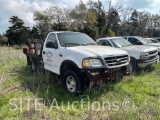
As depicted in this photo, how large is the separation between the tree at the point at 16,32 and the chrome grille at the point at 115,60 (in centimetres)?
3259

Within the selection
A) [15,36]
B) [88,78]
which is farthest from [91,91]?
[15,36]

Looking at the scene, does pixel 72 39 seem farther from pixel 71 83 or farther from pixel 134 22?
pixel 134 22

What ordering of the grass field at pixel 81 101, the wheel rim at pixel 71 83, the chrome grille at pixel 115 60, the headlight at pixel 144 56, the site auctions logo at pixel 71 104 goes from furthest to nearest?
the headlight at pixel 144 56 → the wheel rim at pixel 71 83 → the chrome grille at pixel 115 60 → the site auctions logo at pixel 71 104 → the grass field at pixel 81 101

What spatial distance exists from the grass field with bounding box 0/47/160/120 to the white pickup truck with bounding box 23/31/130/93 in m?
0.41

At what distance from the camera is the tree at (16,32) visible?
3568 centimetres

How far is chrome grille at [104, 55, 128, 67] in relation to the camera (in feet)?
16.0

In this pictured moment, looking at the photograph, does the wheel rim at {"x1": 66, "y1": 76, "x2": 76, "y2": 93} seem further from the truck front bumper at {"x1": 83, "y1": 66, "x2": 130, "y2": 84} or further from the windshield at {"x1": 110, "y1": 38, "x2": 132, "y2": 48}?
the windshield at {"x1": 110, "y1": 38, "x2": 132, "y2": 48}

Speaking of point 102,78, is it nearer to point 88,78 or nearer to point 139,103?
point 88,78

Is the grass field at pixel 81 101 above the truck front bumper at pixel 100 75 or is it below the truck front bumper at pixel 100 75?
below

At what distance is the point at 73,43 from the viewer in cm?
593

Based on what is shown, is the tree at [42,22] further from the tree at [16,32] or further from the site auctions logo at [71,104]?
the site auctions logo at [71,104]

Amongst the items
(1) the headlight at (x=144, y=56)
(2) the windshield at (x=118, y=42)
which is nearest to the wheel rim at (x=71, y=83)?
(1) the headlight at (x=144, y=56)

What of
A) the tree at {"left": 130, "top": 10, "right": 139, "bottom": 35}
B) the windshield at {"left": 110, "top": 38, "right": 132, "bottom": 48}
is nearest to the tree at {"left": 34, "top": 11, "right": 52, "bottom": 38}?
the tree at {"left": 130, "top": 10, "right": 139, "bottom": 35}

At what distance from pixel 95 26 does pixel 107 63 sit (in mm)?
40589
